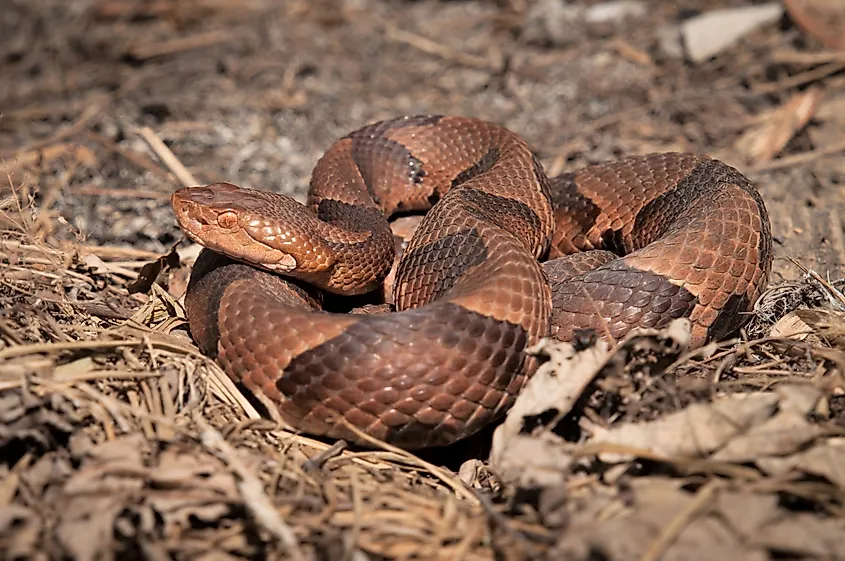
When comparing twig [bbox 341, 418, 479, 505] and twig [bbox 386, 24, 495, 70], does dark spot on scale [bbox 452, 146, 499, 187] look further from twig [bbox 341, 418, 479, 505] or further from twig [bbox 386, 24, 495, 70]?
twig [bbox 386, 24, 495, 70]

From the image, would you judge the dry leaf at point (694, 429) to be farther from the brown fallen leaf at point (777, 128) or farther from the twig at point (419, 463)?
the brown fallen leaf at point (777, 128)

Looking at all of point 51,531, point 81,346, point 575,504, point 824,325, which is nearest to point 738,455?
point 575,504

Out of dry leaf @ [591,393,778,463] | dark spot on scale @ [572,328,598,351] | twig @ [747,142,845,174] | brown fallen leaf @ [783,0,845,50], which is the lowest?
dry leaf @ [591,393,778,463]

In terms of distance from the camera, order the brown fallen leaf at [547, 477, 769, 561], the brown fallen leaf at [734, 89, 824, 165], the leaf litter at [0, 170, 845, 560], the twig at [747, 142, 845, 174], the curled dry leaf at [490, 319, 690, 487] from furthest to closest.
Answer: the brown fallen leaf at [734, 89, 824, 165]
the twig at [747, 142, 845, 174]
the curled dry leaf at [490, 319, 690, 487]
the leaf litter at [0, 170, 845, 560]
the brown fallen leaf at [547, 477, 769, 561]

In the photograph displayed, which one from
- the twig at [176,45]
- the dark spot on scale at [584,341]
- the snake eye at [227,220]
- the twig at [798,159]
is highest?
the twig at [176,45]

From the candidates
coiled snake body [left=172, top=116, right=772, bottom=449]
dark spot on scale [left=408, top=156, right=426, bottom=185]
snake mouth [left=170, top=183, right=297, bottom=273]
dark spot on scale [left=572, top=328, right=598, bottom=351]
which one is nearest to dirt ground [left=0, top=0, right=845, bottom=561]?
dark spot on scale [left=572, top=328, right=598, bottom=351]

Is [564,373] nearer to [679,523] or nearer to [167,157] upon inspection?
[679,523]

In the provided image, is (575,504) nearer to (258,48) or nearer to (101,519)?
(101,519)

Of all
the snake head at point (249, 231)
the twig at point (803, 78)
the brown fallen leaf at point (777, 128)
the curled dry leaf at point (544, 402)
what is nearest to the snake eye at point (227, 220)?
the snake head at point (249, 231)
